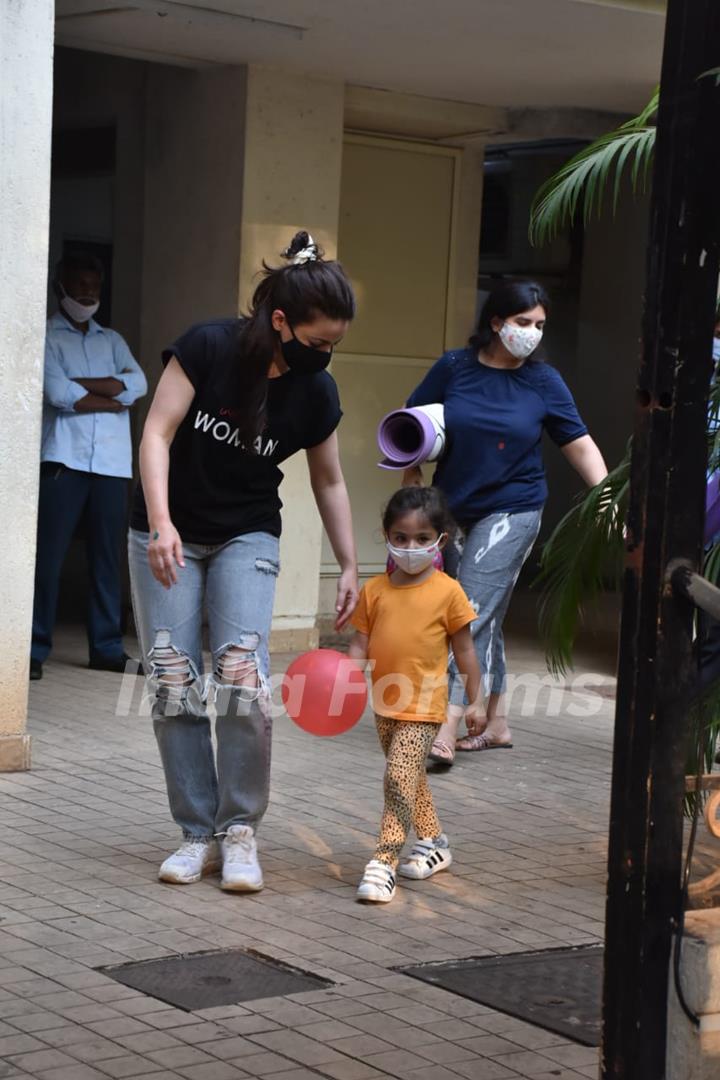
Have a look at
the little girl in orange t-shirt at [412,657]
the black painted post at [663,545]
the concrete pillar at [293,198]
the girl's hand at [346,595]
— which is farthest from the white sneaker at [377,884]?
the concrete pillar at [293,198]

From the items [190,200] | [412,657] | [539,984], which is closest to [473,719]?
[412,657]

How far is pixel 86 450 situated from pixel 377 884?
4.28 meters

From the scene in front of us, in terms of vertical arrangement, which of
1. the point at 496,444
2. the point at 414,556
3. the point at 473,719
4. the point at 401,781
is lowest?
the point at 401,781

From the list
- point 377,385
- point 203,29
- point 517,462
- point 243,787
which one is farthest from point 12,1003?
point 377,385

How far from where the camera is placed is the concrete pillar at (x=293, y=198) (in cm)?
979

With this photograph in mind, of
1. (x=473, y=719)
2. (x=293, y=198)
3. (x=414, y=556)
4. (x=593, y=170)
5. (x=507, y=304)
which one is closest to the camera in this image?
(x=593, y=170)

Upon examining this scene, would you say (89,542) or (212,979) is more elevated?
(89,542)

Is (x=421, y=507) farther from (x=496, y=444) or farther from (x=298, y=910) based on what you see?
(x=496, y=444)

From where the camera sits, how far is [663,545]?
9.88ft

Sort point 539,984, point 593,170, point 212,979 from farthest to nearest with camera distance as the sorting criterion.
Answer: point 593,170
point 539,984
point 212,979

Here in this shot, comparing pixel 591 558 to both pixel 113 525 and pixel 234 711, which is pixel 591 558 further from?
pixel 113 525

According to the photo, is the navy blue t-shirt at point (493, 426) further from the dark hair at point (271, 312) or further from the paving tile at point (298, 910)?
the dark hair at point (271, 312)

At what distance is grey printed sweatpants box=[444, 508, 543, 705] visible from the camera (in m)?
7.52

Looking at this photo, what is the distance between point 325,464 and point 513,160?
9816mm
